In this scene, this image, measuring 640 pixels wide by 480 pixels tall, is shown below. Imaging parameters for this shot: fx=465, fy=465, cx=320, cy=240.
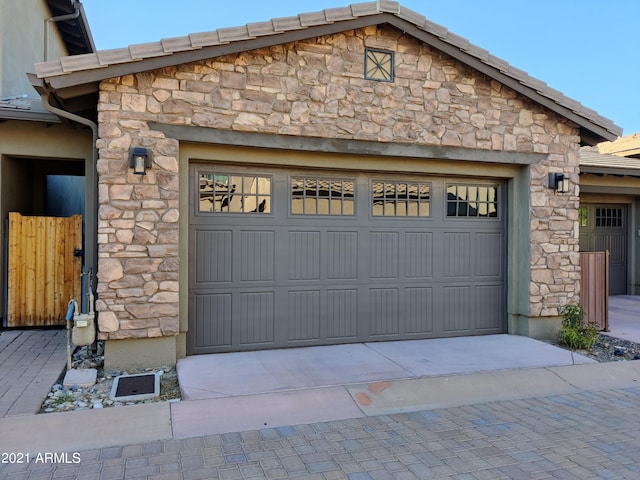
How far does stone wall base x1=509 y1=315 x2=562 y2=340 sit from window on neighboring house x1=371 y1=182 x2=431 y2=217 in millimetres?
2242

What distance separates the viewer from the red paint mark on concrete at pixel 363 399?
4520 millimetres

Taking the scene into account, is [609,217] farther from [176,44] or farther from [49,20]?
[49,20]

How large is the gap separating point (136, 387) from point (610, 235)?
1201 centimetres

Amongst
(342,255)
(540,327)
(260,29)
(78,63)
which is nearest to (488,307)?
(540,327)

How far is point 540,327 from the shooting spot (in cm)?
705

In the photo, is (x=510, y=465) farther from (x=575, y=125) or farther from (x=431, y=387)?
(x=575, y=125)

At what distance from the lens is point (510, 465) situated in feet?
11.2

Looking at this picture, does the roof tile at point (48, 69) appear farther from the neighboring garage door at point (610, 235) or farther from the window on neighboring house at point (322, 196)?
the neighboring garage door at point (610, 235)

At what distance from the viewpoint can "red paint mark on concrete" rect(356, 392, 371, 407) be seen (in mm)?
4520

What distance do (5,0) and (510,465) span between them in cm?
1016

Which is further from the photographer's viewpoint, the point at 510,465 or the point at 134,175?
the point at 134,175

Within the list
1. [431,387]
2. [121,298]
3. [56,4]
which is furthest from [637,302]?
[56,4]

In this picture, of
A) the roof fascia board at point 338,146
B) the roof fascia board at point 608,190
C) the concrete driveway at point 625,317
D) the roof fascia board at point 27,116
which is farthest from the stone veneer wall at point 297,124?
the roof fascia board at point 608,190

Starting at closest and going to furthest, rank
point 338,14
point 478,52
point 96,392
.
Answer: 1. point 96,392
2. point 338,14
3. point 478,52
